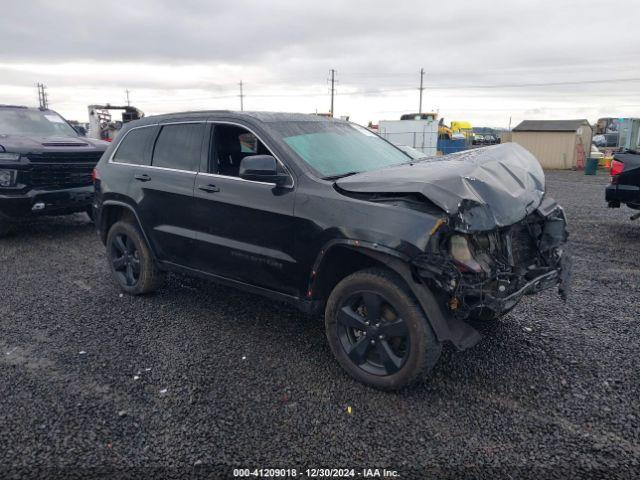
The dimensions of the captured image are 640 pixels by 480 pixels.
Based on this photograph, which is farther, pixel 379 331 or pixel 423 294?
pixel 379 331

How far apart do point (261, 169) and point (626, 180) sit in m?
6.75

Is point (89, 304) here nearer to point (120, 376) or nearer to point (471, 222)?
point (120, 376)

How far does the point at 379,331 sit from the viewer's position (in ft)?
10.8

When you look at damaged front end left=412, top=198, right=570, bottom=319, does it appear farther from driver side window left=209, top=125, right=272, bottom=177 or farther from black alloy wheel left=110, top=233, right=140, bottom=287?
black alloy wheel left=110, top=233, right=140, bottom=287

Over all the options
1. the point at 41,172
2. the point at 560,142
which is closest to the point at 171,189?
the point at 41,172

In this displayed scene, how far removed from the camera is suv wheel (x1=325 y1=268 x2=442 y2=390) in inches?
124

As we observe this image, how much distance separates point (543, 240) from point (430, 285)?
1.28m

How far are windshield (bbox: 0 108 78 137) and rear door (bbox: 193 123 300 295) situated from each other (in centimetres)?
579

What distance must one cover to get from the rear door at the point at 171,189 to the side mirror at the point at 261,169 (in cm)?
97

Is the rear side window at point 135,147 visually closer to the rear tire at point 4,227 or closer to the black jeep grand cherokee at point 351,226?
the black jeep grand cherokee at point 351,226

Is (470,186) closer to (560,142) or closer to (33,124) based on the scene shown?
(33,124)

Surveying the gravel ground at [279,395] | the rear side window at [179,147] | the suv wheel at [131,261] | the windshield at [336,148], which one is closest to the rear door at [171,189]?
the rear side window at [179,147]

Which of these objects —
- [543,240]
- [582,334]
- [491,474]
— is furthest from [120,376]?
[582,334]

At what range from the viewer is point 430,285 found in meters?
3.10
